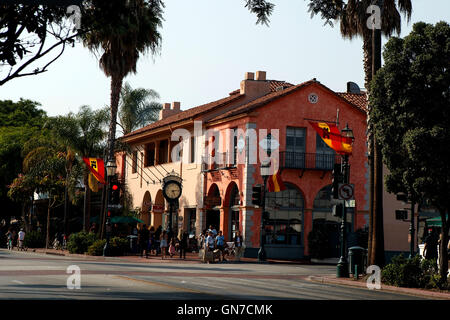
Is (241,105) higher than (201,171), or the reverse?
(241,105)

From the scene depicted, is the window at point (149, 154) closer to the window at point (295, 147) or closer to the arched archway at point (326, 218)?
the window at point (295, 147)

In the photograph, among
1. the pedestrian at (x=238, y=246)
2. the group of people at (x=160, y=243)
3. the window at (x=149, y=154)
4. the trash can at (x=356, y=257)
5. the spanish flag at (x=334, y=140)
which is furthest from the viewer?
the window at (x=149, y=154)

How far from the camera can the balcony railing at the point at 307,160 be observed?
43844mm

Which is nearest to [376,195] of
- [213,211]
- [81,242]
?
[81,242]

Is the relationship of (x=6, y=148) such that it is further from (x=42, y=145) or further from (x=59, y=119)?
(x=59, y=119)

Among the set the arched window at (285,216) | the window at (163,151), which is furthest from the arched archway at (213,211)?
the window at (163,151)

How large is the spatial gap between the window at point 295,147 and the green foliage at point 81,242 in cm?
1181

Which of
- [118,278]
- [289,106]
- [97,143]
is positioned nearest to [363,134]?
[289,106]

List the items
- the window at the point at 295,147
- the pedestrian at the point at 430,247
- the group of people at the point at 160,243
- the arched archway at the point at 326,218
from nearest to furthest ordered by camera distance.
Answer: the pedestrian at the point at 430,247, the group of people at the point at 160,243, the window at the point at 295,147, the arched archway at the point at 326,218

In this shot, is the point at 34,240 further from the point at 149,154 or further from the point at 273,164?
the point at 273,164

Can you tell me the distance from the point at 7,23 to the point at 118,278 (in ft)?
27.3

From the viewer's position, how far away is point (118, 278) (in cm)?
2188

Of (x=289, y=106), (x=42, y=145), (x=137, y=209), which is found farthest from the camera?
(x=137, y=209)
